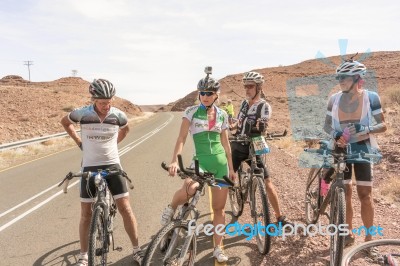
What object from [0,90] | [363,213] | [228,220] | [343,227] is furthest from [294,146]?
[0,90]

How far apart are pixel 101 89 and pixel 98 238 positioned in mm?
1787

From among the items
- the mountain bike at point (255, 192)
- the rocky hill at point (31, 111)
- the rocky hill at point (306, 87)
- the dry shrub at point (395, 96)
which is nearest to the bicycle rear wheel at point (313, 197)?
the mountain bike at point (255, 192)

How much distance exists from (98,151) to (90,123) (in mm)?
375

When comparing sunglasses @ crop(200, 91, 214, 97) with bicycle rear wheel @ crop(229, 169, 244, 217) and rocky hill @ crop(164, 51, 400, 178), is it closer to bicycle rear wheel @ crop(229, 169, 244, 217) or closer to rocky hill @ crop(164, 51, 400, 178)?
bicycle rear wheel @ crop(229, 169, 244, 217)

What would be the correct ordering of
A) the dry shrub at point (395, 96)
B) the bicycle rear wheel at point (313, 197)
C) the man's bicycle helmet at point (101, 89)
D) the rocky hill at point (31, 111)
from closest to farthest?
the man's bicycle helmet at point (101, 89) < the bicycle rear wheel at point (313, 197) < the dry shrub at point (395, 96) < the rocky hill at point (31, 111)

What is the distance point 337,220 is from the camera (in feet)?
13.1

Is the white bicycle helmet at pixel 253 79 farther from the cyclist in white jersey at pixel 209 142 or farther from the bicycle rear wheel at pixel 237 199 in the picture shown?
the bicycle rear wheel at pixel 237 199

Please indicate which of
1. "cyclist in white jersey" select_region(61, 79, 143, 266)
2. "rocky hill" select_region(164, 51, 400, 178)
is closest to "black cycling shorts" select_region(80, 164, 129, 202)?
"cyclist in white jersey" select_region(61, 79, 143, 266)

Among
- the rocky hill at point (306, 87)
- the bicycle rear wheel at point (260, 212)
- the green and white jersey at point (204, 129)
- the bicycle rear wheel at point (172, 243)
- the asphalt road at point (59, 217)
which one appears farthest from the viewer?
the rocky hill at point (306, 87)

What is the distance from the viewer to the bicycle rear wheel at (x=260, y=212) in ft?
15.4

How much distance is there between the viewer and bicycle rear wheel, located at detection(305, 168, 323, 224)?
5.35 meters

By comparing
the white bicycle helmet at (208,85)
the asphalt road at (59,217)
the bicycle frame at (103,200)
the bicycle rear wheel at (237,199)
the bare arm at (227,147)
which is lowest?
the asphalt road at (59,217)

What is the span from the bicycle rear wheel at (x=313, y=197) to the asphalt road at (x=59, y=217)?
3.69ft

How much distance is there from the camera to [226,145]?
15.2 ft
